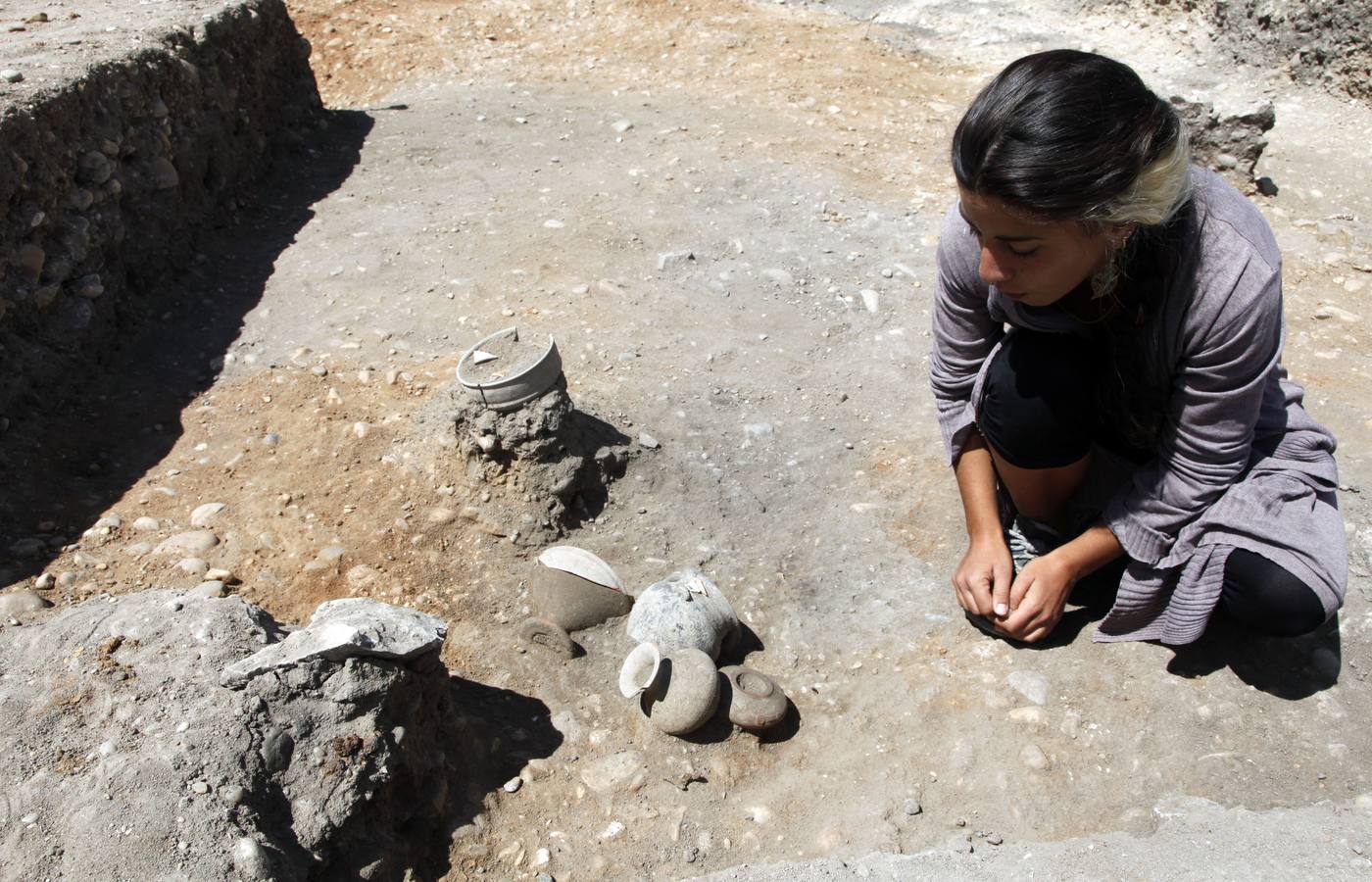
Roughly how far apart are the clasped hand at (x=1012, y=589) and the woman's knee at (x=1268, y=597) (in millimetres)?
328

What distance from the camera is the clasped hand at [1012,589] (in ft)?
7.62

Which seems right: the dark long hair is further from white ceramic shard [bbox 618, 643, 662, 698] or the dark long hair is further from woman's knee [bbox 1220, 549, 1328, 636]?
white ceramic shard [bbox 618, 643, 662, 698]

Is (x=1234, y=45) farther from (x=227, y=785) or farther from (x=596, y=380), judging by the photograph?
(x=227, y=785)

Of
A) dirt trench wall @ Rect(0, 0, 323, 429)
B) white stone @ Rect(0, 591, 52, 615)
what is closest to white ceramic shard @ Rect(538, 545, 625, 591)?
white stone @ Rect(0, 591, 52, 615)

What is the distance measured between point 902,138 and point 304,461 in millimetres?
3736

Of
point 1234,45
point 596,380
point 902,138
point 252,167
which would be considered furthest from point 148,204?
point 1234,45

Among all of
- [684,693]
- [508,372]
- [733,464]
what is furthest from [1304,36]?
[684,693]

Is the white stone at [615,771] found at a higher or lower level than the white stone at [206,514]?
lower

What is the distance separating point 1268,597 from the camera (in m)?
2.09

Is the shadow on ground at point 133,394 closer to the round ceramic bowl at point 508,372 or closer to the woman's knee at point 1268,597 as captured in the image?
the round ceramic bowl at point 508,372

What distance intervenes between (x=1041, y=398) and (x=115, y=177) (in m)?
3.48

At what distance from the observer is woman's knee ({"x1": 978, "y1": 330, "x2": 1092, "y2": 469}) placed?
7.34 feet

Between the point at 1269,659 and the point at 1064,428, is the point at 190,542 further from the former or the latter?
the point at 1269,659

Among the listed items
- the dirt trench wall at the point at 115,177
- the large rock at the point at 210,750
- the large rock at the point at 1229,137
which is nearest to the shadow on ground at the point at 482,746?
the large rock at the point at 210,750
